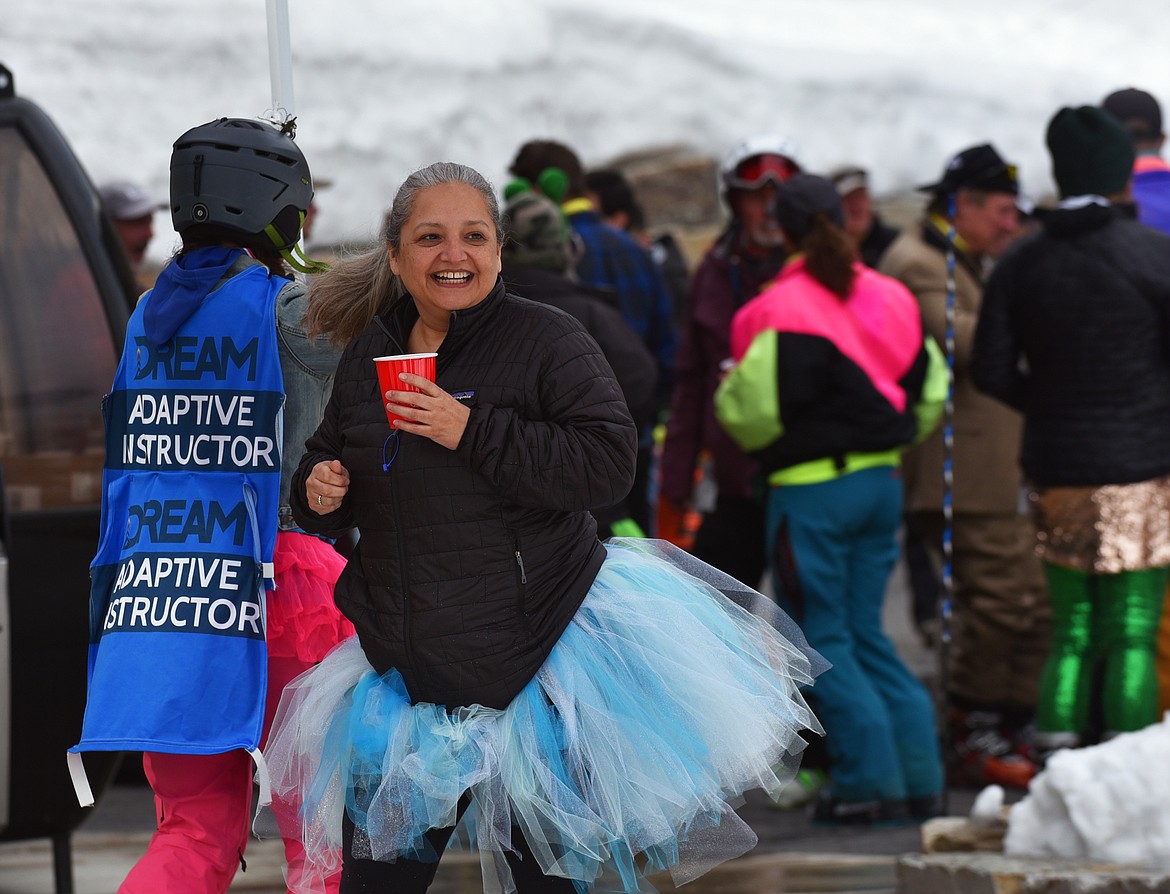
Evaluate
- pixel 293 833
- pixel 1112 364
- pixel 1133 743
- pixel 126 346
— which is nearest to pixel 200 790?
pixel 293 833

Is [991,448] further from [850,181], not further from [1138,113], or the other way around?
[850,181]

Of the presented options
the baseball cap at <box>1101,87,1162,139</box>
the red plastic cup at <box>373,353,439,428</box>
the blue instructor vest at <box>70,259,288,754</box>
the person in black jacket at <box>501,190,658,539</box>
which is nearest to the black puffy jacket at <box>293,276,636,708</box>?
the red plastic cup at <box>373,353,439,428</box>

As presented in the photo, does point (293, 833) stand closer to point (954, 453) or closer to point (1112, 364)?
point (1112, 364)

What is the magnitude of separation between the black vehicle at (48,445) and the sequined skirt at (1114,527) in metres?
2.95

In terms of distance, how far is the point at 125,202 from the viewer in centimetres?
818

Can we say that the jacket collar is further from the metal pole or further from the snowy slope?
the snowy slope

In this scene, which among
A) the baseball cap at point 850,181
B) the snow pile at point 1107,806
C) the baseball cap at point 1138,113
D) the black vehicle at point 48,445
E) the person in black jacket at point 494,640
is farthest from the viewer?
the baseball cap at point 850,181

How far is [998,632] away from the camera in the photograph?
699 cm

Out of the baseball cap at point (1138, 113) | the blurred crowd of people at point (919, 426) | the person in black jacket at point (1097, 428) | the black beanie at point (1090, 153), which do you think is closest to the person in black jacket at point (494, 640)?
the blurred crowd of people at point (919, 426)

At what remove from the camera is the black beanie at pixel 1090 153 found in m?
6.02

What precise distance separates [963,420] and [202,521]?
3916 millimetres

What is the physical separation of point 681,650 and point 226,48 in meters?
14.2

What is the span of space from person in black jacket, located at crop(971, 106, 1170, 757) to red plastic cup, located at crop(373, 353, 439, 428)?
10.6 feet

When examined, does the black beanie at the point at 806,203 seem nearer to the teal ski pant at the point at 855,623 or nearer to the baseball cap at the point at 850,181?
the teal ski pant at the point at 855,623
